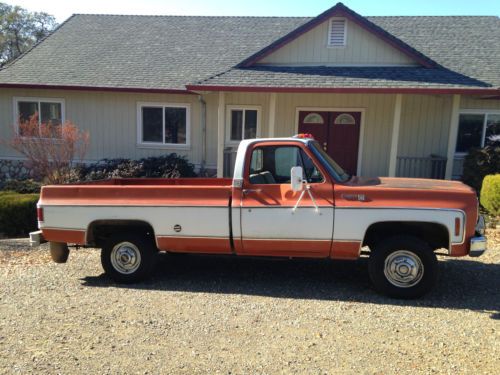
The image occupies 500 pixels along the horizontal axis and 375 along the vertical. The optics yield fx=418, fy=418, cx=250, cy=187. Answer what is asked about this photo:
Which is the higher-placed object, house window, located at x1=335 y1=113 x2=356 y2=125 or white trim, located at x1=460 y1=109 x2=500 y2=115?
white trim, located at x1=460 y1=109 x2=500 y2=115

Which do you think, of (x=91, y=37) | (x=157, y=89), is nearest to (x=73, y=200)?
(x=157, y=89)

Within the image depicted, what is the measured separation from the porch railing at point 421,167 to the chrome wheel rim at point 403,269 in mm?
8371

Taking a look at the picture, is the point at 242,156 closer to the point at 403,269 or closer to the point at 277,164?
the point at 277,164

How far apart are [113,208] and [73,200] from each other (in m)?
0.57

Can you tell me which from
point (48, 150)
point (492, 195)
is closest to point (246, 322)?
point (492, 195)

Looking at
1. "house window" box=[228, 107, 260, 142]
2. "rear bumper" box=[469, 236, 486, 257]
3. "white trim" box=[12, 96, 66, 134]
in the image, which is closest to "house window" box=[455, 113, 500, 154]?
"house window" box=[228, 107, 260, 142]

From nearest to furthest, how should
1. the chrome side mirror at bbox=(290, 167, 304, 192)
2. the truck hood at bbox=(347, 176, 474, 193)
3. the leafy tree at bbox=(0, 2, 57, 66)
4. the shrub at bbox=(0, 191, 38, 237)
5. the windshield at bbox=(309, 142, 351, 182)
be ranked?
A: the chrome side mirror at bbox=(290, 167, 304, 192) → the truck hood at bbox=(347, 176, 474, 193) → the windshield at bbox=(309, 142, 351, 182) → the shrub at bbox=(0, 191, 38, 237) → the leafy tree at bbox=(0, 2, 57, 66)

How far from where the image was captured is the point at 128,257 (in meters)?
5.43

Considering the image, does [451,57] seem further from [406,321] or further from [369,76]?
[406,321]

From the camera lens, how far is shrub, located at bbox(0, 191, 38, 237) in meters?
8.69

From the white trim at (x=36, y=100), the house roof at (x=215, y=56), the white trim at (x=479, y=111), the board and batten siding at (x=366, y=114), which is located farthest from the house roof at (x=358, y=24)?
the white trim at (x=36, y=100)

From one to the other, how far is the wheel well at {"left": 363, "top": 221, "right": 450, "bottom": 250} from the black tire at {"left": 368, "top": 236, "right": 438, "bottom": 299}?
0.15 meters

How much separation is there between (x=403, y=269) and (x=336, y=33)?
9243 millimetres

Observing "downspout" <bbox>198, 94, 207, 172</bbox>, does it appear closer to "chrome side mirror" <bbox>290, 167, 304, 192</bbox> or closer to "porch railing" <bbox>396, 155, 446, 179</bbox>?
"porch railing" <bbox>396, 155, 446, 179</bbox>
